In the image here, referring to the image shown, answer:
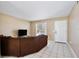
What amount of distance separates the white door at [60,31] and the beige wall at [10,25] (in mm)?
2708

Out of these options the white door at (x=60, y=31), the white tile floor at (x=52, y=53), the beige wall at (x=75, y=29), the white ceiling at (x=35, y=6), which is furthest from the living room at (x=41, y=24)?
the beige wall at (x=75, y=29)

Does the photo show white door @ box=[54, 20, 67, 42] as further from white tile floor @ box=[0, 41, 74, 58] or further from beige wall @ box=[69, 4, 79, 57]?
beige wall @ box=[69, 4, 79, 57]

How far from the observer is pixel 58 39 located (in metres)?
8.59

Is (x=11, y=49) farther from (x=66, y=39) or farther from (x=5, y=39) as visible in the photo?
(x=66, y=39)

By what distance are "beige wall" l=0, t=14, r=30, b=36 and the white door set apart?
271 centimetres

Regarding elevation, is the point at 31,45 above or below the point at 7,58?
above

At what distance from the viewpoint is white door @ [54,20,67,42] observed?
825cm

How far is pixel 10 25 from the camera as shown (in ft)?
24.0

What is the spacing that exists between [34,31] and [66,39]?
10.3ft

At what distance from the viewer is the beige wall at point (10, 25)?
6.58m

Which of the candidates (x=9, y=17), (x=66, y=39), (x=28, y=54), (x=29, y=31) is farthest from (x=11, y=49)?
(x=29, y=31)

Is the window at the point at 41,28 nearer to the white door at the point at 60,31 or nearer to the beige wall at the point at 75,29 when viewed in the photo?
the white door at the point at 60,31

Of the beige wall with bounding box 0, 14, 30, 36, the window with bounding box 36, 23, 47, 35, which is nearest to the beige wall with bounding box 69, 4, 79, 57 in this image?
the beige wall with bounding box 0, 14, 30, 36

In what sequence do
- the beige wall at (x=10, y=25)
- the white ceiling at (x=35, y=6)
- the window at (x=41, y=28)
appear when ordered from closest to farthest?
the white ceiling at (x=35, y=6) → the beige wall at (x=10, y=25) → the window at (x=41, y=28)
